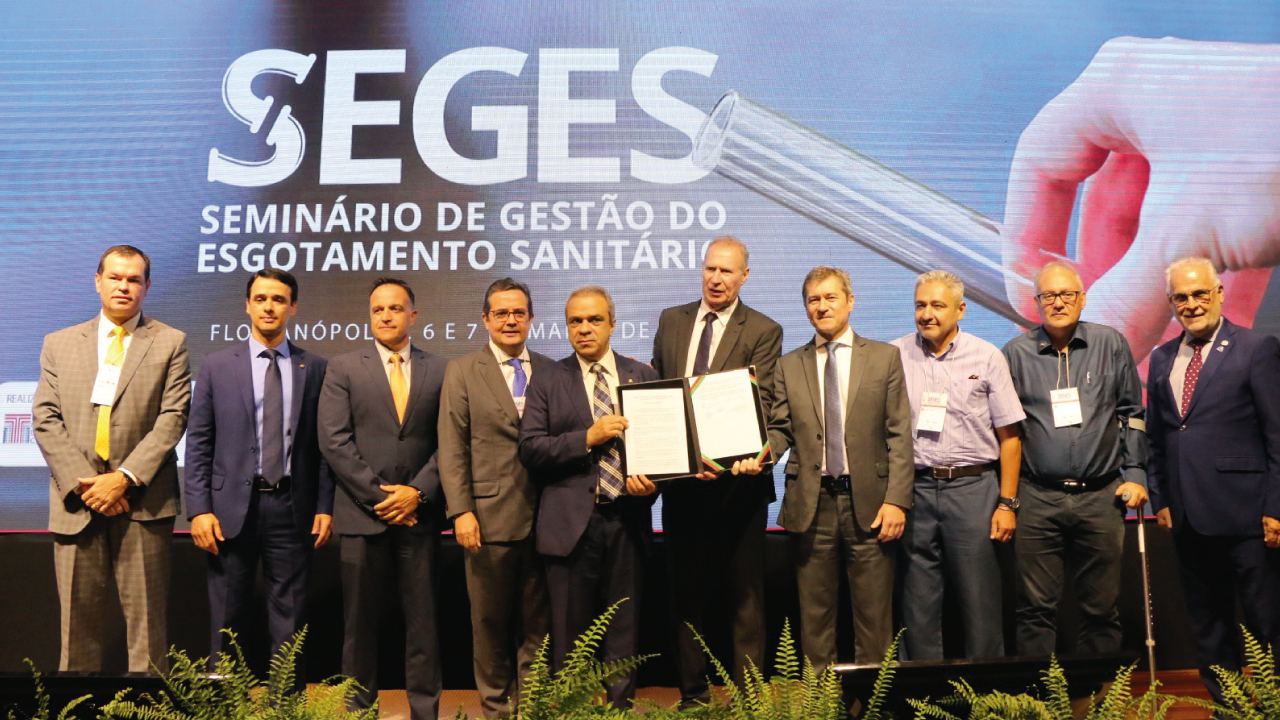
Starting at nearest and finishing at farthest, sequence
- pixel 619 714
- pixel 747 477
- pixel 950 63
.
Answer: pixel 619 714 → pixel 747 477 → pixel 950 63

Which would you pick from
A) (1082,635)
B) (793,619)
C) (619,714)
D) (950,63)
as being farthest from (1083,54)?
(619,714)

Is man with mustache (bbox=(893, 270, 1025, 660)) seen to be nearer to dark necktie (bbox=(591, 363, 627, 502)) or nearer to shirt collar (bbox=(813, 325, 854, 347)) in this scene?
shirt collar (bbox=(813, 325, 854, 347))

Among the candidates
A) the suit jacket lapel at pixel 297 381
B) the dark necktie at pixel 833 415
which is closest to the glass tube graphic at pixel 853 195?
the dark necktie at pixel 833 415

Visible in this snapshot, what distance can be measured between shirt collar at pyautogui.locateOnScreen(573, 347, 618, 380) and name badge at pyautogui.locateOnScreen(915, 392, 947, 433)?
1.12 m

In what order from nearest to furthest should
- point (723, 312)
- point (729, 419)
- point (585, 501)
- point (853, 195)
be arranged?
point (729, 419) < point (585, 501) < point (723, 312) < point (853, 195)

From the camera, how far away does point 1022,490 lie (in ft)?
11.6

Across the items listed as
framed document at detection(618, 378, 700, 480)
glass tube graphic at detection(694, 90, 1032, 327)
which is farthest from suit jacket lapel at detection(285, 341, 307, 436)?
glass tube graphic at detection(694, 90, 1032, 327)

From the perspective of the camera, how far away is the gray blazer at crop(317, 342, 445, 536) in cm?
334

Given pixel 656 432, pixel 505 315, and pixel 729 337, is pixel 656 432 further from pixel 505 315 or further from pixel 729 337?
pixel 505 315

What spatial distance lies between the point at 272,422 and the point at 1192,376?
Result: 3.35 metres

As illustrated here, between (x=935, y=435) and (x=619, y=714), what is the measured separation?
2.35 m

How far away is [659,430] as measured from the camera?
3129mm

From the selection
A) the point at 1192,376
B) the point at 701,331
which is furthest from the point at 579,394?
the point at 1192,376

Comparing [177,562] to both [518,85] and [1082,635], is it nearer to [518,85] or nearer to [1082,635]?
[518,85]
